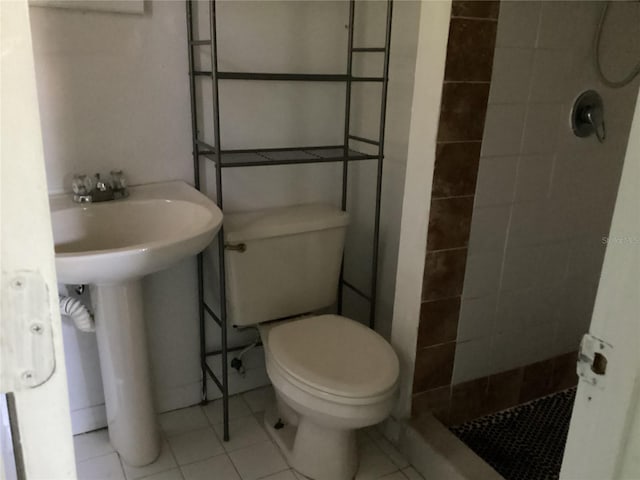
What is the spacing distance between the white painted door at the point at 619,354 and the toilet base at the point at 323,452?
115cm

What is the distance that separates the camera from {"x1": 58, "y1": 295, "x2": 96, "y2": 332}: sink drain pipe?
5.28 feet

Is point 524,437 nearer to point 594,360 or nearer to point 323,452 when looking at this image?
point 323,452

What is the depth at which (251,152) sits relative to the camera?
190cm

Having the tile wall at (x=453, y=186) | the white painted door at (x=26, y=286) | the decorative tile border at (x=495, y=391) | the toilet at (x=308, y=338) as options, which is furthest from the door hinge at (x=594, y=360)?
the decorative tile border at (x=495, y=391)

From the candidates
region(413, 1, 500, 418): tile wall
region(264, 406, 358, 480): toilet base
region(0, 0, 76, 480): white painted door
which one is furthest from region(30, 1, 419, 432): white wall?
region(0, 0, 76, 480): white painted door

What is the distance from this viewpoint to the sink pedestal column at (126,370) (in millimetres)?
1644

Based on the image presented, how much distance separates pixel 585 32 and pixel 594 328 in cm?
151

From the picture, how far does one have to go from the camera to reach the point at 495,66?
1.67 metres

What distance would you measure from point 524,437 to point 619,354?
5.06 feet

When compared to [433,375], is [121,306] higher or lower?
higher

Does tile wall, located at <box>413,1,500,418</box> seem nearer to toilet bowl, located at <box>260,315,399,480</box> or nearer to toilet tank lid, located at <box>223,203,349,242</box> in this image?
toilet bowl, located at <box>260,315,399,480</box>

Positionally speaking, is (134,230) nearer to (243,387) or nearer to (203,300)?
(203,300)

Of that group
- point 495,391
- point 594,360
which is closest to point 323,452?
point 495,391

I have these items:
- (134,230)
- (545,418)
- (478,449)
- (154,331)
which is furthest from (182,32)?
(545,418)
